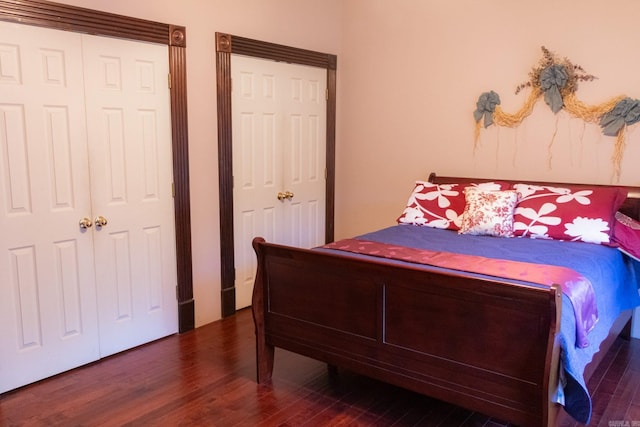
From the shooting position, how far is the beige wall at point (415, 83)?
136 inches

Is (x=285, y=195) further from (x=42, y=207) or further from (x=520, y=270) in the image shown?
(x=520, y=270)

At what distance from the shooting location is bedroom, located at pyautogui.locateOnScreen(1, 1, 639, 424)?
11.4 ft

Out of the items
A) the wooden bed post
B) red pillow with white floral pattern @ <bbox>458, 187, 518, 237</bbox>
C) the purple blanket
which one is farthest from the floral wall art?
the wooden bed post

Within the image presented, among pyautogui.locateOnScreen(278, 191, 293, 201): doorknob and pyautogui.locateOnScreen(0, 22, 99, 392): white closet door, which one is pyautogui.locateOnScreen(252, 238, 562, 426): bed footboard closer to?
pyautogui.locateOnScreen(0, 22, 99, 392): white closet door

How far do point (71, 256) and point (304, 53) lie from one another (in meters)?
2.40

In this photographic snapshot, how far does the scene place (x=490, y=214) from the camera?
3.33m

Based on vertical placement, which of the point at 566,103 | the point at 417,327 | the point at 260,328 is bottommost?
the point at 260,328

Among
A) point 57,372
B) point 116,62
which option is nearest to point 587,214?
point 116,62

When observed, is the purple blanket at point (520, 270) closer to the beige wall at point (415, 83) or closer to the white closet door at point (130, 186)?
the white closet door at point (130, 186)

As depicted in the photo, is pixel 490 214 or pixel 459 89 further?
pixel 459 89

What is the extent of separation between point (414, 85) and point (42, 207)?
289 centimetres

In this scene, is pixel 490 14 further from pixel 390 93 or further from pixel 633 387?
pixel 633 387

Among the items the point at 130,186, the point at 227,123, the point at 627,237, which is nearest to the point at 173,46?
the point at 227,123

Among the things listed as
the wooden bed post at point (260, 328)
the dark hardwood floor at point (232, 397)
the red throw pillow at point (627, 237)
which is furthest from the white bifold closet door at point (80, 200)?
the red throw pillow at point (627, 237)
